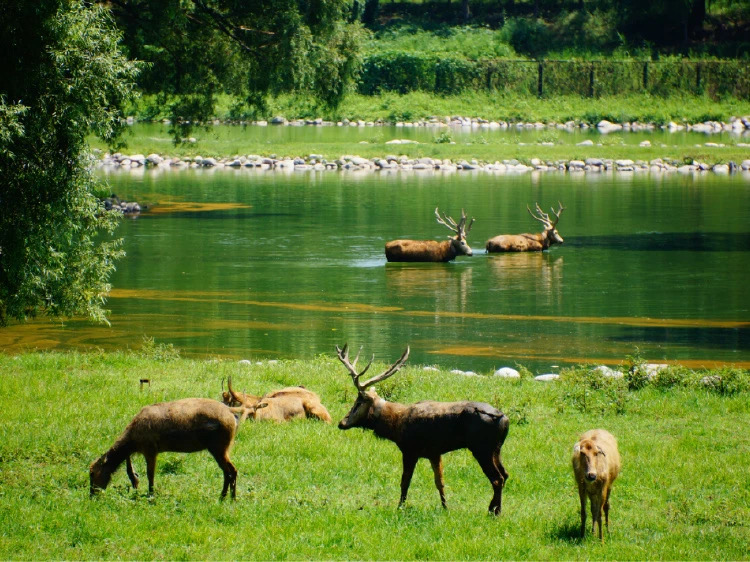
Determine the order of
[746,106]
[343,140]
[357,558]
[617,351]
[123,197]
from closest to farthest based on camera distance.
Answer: [357,558] < [617,351] < [123,197] < [343,140] < [746,106]

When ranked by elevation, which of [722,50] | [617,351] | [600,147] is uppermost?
[722,50]

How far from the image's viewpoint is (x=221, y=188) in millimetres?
43625

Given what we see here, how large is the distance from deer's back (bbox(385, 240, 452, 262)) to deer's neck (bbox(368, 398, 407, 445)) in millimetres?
17992

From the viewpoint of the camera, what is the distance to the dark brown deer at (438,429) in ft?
30.6

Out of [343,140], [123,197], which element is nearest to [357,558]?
[123,197]

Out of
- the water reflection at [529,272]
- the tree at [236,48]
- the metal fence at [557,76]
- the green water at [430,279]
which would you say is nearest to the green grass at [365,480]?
the green water at [430,279]

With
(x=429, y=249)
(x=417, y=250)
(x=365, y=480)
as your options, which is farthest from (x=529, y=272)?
(x=365, y=480)

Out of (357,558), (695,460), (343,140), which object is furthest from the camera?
(343,140)

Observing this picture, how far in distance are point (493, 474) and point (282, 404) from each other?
421 centimetres

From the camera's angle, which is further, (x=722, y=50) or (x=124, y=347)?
(x=722, y=50)

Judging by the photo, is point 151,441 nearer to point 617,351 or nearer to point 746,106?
point 617,351

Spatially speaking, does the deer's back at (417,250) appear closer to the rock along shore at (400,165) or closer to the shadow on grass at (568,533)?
the shadow on grass at (568,533)

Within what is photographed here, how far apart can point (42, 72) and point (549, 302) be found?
13.5 metres

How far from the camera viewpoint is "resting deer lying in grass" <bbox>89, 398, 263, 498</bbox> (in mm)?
9727
